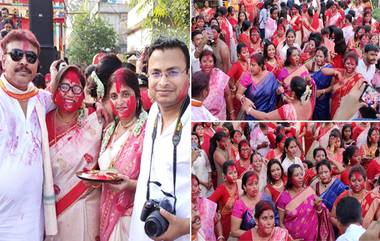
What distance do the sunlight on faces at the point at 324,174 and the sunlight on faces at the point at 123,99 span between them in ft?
3.11

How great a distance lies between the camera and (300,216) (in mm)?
2973

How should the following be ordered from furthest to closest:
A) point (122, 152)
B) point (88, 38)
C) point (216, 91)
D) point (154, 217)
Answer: point (88, 38)
point (122, 152)
point (216, 91)
point (154, 217)

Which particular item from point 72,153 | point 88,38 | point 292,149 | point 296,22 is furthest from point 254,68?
point 72,153

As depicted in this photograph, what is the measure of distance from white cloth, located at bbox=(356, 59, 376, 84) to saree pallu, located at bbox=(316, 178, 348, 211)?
510 mm

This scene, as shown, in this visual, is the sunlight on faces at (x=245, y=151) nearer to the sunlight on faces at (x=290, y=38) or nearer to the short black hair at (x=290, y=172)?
the short black hair at (x=290, y=172)

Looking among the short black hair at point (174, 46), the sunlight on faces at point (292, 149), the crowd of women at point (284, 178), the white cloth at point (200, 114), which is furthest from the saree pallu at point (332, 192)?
the short black hair at point (174, 46)

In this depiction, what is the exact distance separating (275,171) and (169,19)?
884mm

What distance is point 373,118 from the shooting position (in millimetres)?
2951

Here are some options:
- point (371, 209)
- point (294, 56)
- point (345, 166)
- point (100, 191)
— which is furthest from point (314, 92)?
point (100, 191)

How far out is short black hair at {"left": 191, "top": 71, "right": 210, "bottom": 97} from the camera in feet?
9.44

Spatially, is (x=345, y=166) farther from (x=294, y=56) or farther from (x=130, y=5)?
(x=130, y=5)

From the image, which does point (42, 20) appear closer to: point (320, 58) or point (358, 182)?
point (320, 58)

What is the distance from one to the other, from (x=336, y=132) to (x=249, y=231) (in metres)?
0.63

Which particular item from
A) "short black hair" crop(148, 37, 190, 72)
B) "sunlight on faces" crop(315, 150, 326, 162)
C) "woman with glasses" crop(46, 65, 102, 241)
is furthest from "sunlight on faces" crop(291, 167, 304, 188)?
"woman with glasses" crop(46, 65, 102, 241)
